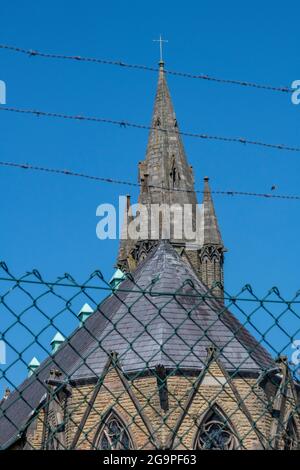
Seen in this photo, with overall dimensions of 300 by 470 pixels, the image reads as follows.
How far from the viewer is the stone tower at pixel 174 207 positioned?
45.6 meters

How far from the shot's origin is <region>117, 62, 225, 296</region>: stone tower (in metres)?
45.6

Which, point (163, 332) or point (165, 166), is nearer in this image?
point (163, 332)

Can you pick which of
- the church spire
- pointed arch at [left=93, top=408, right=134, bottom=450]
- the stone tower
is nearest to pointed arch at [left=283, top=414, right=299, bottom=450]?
pointed arch at [left=93, top=408, right=134, bottom=450]

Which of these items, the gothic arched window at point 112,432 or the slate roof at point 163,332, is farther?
the slate roof at point 163,332

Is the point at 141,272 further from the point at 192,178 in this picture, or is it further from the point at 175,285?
the point at 192,178

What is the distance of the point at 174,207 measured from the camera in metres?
46.0

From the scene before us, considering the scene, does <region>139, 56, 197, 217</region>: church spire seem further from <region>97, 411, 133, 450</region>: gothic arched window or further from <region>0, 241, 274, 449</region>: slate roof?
<region>97, 411, 133, 450</region>: gothic arched window

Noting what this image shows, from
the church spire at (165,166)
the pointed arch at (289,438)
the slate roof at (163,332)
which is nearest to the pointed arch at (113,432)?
the slate roof at (163,332)

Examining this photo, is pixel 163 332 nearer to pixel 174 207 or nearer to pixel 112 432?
pixel 112 432

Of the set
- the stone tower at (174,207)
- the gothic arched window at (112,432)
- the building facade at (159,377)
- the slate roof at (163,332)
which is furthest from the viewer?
the stone tower at (174,207)

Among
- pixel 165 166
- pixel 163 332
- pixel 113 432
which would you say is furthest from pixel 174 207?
pixel 113 432

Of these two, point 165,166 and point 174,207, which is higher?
point 165,166

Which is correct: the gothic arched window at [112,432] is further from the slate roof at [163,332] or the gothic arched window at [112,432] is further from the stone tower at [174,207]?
the stone tower at [174,207]

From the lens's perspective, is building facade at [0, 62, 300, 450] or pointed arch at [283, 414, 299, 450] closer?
pointed arch at [283, 414, 299, 450]
